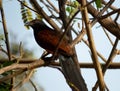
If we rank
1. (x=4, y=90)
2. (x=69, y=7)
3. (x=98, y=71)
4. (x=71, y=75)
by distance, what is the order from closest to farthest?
(x=98, y=71) < (x=4, y=90) < (x=71, y=75) < (x=69, y=7)

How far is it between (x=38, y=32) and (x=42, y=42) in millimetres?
202

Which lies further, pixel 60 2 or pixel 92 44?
pixel 60 2

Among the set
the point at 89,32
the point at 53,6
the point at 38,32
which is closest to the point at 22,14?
the point at 53,6

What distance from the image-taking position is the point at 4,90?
2.31 m

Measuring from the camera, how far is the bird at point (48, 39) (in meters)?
2.96

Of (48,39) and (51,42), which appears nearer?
(51,42)

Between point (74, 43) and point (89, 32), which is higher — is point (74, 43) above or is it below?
below

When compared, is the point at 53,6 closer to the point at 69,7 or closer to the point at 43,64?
the point at 69,7

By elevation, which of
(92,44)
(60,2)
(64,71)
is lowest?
(64,71)

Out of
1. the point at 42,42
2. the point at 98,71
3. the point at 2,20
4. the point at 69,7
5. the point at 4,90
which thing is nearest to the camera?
the point at 98,71

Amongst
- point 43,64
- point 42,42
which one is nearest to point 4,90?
point 43,64

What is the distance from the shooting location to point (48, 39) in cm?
336

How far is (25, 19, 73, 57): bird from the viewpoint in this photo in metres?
2.96

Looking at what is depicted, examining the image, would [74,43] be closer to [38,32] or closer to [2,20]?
[2,20]
